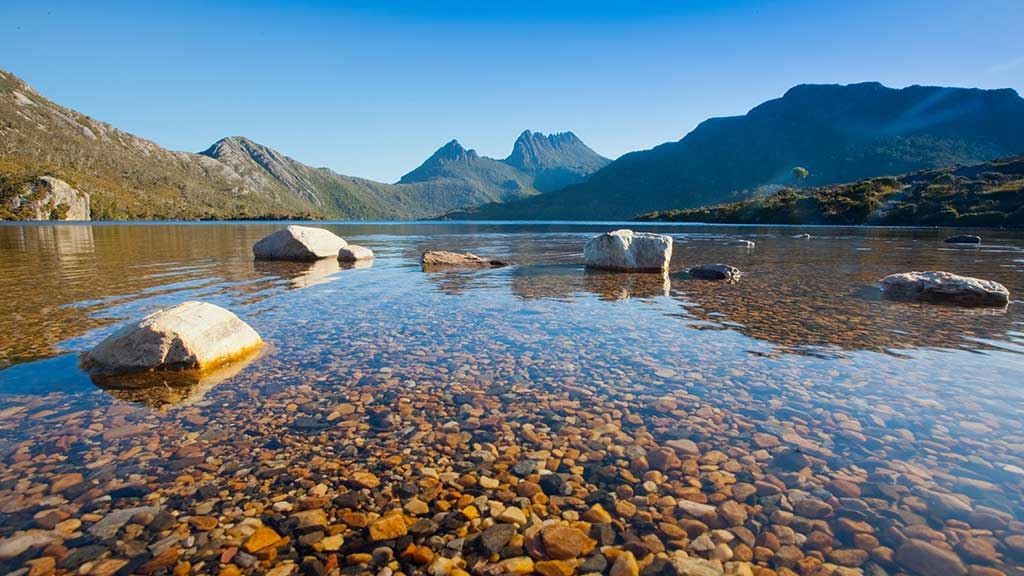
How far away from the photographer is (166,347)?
26.8 feet

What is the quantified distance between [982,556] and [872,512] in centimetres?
71

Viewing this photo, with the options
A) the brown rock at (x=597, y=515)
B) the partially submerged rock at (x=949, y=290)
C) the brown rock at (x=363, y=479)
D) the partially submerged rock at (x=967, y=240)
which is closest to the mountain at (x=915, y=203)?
the partially submerged rock at (x=967, y=240)

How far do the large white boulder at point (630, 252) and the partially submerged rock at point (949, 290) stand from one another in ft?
30.1

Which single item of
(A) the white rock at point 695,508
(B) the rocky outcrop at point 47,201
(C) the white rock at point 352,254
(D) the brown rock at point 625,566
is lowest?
(D) the brown rock at point 625,566

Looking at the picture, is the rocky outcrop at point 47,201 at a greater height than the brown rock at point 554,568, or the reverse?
the rocky outcrop at point 47,201

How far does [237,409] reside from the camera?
21.4 feet

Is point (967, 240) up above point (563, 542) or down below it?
above

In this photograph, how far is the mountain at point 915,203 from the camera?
91.1 m

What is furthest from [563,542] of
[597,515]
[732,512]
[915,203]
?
[915,203]

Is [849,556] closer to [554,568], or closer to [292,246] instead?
[554,568]

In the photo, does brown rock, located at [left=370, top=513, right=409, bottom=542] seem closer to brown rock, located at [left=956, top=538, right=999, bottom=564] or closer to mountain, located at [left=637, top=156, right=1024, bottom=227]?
brown rock, located at [left=956, top=538, right=999, bottom=564]

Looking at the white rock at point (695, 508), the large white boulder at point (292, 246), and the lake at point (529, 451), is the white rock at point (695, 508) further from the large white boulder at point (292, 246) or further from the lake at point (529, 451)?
the large white boulder at point (292, 246)

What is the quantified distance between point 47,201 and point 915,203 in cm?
23218

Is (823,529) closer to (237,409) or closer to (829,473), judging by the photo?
(829,473)
